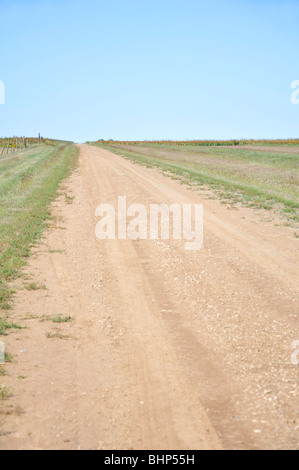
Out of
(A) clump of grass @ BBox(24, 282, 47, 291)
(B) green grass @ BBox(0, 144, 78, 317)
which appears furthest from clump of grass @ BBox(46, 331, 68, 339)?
(A) clump of grass @ BBox(24, 282, 47, 291)

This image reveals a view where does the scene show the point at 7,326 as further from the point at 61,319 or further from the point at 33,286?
the point at 33,286

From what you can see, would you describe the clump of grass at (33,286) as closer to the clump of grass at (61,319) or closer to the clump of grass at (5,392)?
the clump of grass at (61,319)

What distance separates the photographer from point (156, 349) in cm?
529

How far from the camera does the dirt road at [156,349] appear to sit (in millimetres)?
3854

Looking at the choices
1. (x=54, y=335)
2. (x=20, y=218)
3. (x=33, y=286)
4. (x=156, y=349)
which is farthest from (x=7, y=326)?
(x=20, y=218)

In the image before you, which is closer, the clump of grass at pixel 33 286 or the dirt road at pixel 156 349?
the dirt road at pixel 156 349

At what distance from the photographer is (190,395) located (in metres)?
4.35

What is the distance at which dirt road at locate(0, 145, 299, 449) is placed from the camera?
152 inches

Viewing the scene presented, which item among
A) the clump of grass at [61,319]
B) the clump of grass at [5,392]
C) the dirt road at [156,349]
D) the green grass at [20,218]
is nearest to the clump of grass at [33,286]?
the dirt road at [156,349]

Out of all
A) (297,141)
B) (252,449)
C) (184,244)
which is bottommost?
(252,449)

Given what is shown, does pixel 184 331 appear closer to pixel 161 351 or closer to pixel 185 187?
pixel 161 351

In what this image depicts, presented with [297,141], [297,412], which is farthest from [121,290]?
[297,141]

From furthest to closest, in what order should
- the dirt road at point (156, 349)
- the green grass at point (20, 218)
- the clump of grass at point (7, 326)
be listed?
the green grass at point (20, 218) < the clump of grass at point (7, 326) < the dirt road at point (156, 349)

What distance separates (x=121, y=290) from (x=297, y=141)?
7622 centimetres
